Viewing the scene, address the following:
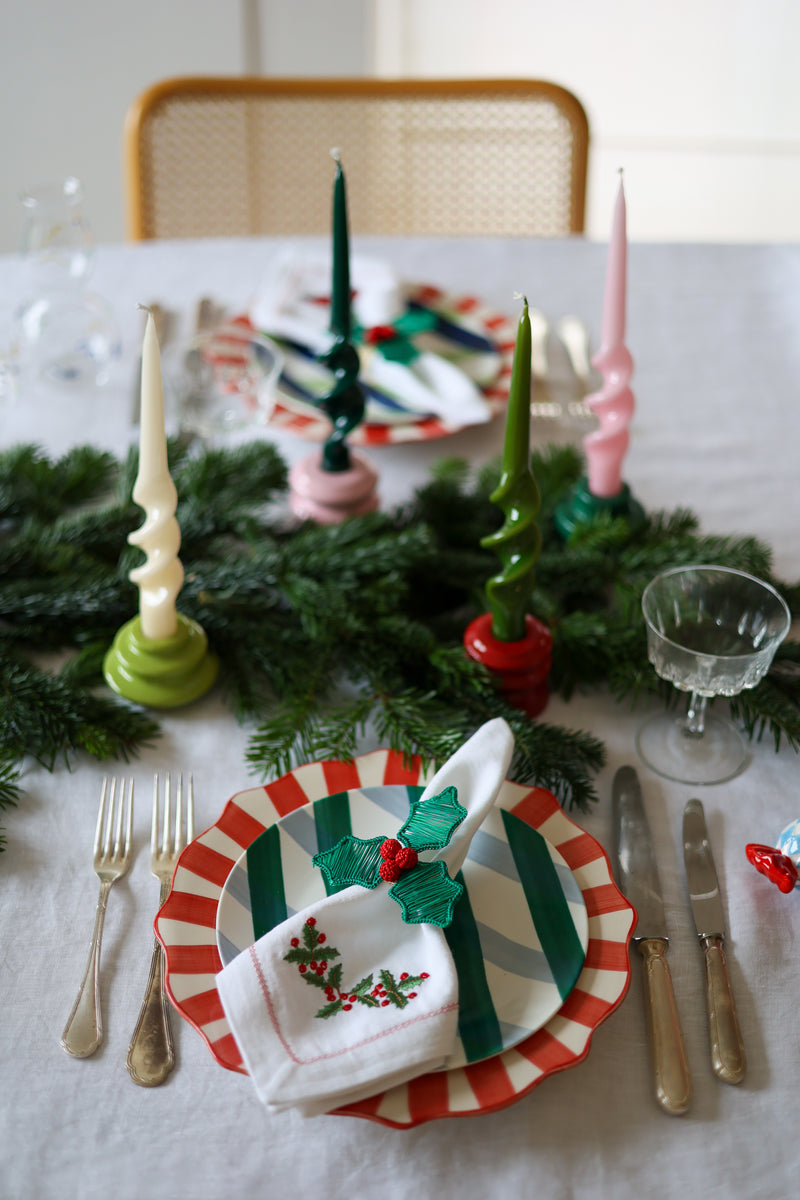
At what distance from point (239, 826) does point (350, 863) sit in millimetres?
99

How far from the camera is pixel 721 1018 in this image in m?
0.55

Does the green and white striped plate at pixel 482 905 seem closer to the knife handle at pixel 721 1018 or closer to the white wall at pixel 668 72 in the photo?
the knife handle at pixel 721 1018

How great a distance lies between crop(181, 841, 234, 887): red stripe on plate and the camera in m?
0.59

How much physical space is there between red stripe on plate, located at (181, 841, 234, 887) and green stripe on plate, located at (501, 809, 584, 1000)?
18 centimetres

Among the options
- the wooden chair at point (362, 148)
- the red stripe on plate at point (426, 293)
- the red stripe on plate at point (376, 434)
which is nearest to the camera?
the red stripe on plate at point (376, 434)

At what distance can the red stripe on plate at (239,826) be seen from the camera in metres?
0.62

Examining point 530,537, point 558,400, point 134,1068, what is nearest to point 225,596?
point 530,537

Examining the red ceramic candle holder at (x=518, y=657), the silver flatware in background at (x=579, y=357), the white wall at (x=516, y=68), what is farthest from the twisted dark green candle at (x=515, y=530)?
the white wall at (x=516, y=68)

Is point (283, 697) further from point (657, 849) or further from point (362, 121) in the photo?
point (362, 121)

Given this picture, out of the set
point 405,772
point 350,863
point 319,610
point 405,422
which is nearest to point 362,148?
point 405,422

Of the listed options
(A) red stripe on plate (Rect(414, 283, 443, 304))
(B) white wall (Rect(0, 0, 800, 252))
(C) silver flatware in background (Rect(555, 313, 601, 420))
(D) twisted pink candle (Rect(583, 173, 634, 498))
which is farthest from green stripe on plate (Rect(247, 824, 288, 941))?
(B) white wall (Rect(0, 0, 800, 252))

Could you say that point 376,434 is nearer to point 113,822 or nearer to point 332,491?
point 332,491

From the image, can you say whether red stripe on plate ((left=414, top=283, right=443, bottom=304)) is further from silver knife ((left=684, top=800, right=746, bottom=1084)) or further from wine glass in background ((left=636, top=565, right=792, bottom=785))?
silver knife ((left=684, top=800, right=746, bottom=1084))

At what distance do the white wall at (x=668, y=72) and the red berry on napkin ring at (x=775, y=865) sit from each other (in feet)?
9.56
